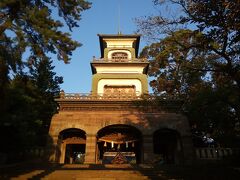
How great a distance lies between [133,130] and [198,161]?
5.43m

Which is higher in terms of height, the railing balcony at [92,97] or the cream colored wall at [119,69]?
the cream colored wall at [119,69]

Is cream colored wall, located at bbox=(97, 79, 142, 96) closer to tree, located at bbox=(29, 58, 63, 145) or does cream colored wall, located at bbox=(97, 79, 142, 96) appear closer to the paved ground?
tree, located at bbox=(29, 58, 63, 145)

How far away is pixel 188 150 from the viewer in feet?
56.4

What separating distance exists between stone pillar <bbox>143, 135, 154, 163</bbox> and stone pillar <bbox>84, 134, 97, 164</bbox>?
358 centimetres

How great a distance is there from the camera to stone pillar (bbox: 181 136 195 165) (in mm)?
16859

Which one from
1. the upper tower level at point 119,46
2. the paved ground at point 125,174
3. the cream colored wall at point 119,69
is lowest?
the paved ground at point 125,174

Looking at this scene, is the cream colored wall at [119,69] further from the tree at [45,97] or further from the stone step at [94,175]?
the stone step at [94,175]

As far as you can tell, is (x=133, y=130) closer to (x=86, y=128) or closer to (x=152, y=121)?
(x=152, y=121)

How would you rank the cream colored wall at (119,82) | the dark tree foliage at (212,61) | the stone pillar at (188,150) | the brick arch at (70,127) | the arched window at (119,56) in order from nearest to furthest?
1. the dark tree foliage at (212,61)
2. the stone pillar at (188,150)
3. the brick arch at (70,127)
4. the cream colored wall at (119,82)
5. the arched window at (119,56)

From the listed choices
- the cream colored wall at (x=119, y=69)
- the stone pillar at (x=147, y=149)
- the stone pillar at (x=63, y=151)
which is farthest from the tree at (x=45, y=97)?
the stone pillar at (x=147, y=149)

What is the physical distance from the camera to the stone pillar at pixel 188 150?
664 inches

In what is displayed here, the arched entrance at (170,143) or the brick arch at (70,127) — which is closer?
the brick arch at (70,127)

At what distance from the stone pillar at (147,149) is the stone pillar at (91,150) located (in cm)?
358

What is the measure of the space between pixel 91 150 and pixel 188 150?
685 centimetres
